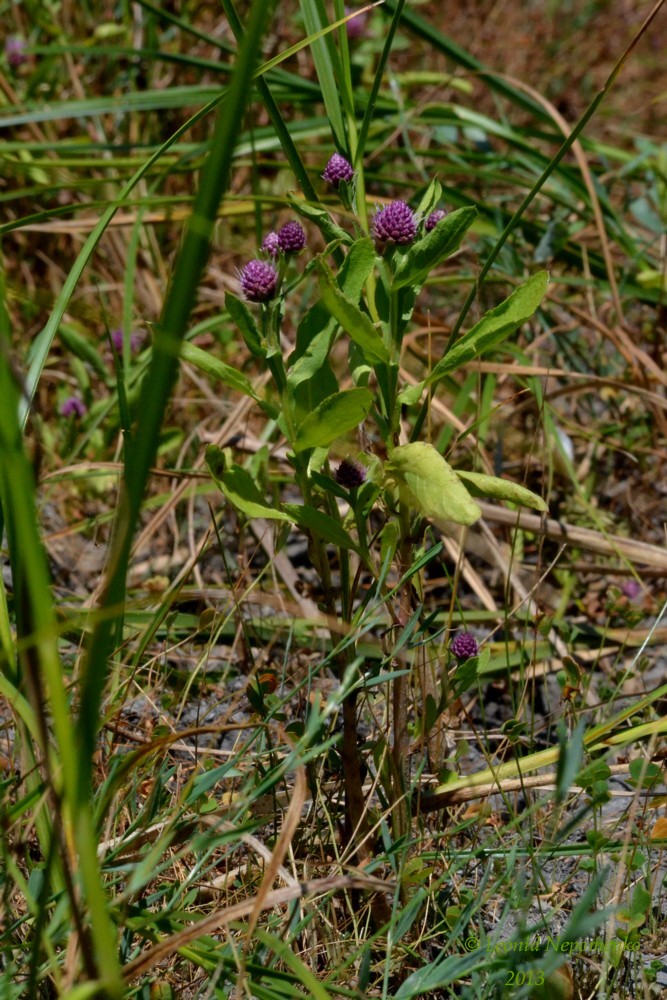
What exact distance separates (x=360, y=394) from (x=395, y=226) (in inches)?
7.0

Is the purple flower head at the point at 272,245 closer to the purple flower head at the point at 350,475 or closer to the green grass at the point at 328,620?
the green grass at the point at 328,620

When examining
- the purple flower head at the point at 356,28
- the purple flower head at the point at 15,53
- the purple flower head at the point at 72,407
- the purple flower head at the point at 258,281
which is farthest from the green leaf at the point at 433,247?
the purple flower head at the point at 356,28

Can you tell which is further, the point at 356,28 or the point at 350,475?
the point at 356,28

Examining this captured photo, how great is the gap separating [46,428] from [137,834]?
122cm

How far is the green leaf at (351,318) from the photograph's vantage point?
78 cm

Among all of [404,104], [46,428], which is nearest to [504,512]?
[46,428]

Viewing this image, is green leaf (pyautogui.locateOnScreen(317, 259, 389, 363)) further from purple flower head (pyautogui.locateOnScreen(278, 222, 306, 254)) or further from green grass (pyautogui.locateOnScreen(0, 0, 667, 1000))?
purple flower head (pyautogui.locateOnScreen(278, 222, 306, 254))

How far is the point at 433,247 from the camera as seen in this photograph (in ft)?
2.85

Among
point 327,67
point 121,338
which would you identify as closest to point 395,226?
point 327,67

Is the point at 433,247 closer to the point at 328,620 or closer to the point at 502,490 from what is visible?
the point at 502,490

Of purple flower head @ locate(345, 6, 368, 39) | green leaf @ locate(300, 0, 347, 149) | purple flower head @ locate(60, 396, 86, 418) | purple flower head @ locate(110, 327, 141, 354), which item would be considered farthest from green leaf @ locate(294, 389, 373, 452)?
purple flower head @ locate(345, 6, 368, 39)

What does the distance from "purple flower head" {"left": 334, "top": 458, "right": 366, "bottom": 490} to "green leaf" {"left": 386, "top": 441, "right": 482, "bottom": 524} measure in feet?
0.19

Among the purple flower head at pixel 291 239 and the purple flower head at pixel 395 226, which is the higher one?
the purple flower head at pixel 291 239

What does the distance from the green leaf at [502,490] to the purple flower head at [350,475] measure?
0.10 m
